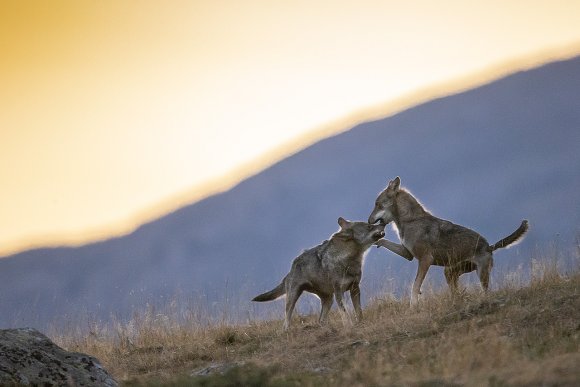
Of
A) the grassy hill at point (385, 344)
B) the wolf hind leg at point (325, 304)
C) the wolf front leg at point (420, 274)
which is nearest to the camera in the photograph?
the grassy hill at point (385, 344)

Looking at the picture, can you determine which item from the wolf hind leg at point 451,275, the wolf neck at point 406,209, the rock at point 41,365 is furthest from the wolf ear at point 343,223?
the rock at point 41,365

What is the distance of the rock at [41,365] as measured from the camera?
1301cm

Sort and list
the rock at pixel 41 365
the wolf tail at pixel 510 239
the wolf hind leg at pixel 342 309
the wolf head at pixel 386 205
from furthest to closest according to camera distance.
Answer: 1. the wolf head at pixel 386 205
2. the wolf tail at pixel 510 239
3. the wolf hind leg at pixel 342 309
4. the rock at pixel 41 365

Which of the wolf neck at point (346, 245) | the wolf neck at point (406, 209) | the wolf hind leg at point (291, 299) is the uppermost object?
the wolf neck at point (406, 209)

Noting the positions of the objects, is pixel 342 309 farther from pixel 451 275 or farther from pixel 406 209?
pixel 406 209

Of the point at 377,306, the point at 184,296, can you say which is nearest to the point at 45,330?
the point at 184,296

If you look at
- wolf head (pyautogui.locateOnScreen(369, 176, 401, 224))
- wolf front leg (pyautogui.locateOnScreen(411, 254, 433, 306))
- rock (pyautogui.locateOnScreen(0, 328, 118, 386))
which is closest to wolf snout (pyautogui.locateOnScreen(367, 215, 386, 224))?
wolf head (pyautogui.locateOnScreen(369, 176, 401, 224))

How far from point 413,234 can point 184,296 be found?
4.80 m

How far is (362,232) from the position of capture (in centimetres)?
1923

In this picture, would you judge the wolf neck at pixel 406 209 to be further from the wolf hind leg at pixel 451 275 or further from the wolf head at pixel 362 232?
the wolf hind leg at pixel 451 275

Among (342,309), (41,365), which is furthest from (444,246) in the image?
(41,365)

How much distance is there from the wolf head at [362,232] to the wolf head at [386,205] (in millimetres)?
302

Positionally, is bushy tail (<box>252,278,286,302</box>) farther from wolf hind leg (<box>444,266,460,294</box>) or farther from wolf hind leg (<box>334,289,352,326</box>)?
wolf hind leg (<box>444,266,460,294</box>)

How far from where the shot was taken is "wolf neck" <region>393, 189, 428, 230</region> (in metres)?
19.5
